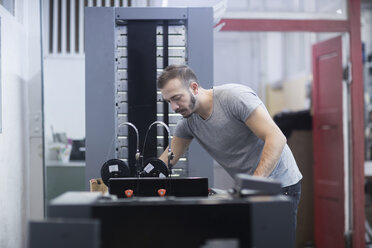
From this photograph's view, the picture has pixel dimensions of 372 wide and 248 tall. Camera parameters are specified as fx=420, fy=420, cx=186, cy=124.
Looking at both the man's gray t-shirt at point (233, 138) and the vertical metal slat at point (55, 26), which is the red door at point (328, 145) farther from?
the vertical metal slat at point (55, 26)

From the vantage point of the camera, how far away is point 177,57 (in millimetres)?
2354

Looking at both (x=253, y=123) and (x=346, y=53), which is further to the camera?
(x=346, y=53)

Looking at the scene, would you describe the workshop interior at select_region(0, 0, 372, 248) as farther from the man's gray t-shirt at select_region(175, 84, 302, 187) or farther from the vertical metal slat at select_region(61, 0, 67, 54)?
the man's gray t-shirt at select_region(175, 84, 302, 187)

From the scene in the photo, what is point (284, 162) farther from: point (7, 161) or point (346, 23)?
point (346, 23)

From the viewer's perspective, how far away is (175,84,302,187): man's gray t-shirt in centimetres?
189

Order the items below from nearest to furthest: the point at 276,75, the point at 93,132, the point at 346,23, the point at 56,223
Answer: the point at 56,223, the point at 93,132, the point at 346,23, the point at 276,75

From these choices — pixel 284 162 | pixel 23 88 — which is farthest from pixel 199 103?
pixel 23 88

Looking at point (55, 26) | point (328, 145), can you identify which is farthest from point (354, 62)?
point (55, 26)

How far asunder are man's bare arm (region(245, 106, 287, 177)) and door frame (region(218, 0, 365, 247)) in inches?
67.4

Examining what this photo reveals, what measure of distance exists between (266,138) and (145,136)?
2.62 feet

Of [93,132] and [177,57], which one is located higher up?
[177,57]

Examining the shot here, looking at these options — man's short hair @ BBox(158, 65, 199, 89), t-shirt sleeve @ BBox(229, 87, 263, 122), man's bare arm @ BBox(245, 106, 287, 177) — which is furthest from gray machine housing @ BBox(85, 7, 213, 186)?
man's bare arm @ BBox(245, 106, 287, 177)

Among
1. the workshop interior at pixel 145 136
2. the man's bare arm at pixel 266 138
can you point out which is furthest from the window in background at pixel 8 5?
the man's bare arm at pixel 266 138

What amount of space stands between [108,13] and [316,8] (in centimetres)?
220
